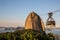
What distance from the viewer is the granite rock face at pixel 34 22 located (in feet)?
76.0

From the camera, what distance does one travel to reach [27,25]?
23641 mm

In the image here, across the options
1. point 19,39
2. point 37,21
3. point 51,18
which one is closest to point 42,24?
point 37,21

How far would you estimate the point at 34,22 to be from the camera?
76.6 ft

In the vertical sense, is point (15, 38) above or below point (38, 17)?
below

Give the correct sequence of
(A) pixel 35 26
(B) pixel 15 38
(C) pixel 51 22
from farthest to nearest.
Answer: (A) pixel 35 26 < (C) pixel 51 22 < (B) pixel 15 38

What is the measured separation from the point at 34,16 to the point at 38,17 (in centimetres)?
51

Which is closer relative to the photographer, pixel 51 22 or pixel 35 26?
pixel 51 22

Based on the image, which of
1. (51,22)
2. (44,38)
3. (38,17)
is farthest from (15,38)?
(38,17)

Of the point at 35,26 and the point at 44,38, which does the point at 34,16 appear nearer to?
the point at 35,26

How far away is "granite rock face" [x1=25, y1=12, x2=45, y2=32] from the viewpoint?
2317 centimetres

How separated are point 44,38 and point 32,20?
554 cm

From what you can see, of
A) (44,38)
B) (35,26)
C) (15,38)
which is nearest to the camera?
(15,38)

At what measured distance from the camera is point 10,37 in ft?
55.7

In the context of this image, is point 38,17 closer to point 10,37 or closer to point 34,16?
point 34,16
